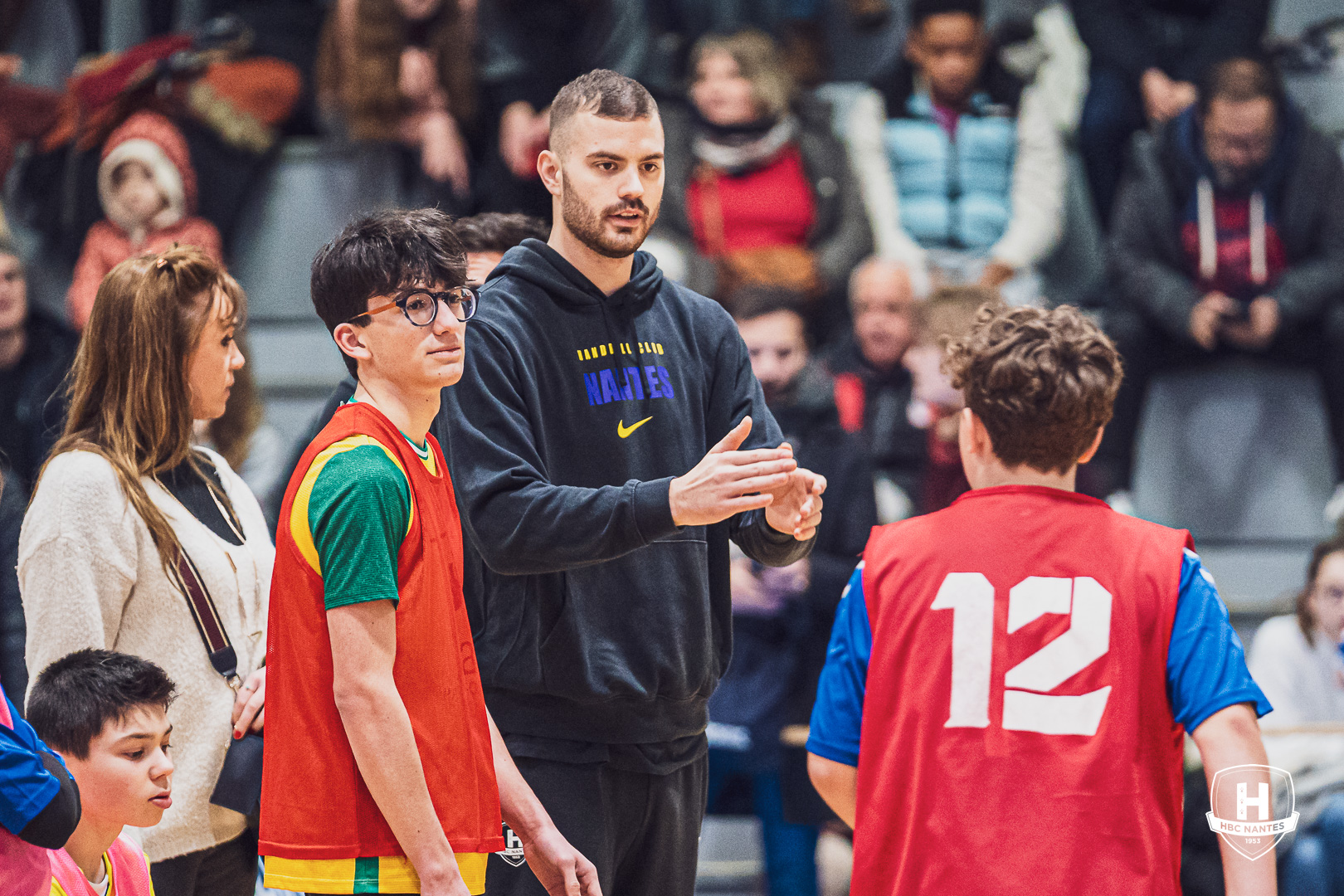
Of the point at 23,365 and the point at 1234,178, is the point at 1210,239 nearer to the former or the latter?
the point at 1234,178

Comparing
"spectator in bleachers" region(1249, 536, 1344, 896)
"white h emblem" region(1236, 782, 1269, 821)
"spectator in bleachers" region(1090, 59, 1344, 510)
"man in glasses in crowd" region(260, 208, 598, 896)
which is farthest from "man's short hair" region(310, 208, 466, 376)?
"spectator in bleachers" region(1090, 59, 1344, 510)

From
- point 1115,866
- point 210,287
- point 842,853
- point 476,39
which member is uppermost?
point 476,39

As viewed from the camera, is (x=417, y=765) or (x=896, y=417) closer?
(x=417, y=765)

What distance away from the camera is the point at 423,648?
6.26 feet

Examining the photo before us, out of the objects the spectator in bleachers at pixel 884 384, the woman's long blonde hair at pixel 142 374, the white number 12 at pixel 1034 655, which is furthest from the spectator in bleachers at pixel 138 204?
the white number 12 at pixel 1034 655

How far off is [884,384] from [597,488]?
293 centimetres

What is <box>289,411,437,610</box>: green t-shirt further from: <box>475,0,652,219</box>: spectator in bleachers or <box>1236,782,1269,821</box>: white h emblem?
<box>475,0,652,219</box>: spectator in bleachers

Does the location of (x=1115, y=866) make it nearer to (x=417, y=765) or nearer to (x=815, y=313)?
(x=417, y=765)

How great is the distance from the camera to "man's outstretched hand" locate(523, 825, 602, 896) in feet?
7.16

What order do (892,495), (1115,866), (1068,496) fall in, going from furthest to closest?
(892,495) → (1068,496) → (1115,866)

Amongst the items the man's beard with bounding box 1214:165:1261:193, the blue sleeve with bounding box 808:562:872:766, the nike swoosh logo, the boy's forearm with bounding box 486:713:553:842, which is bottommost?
the boy's forearm with bounding box 486:713:553:842

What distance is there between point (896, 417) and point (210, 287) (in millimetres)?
2969

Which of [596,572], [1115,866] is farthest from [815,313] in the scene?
[1115,866]

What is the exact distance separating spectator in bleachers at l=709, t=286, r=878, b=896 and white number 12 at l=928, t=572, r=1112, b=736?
2.29 m
